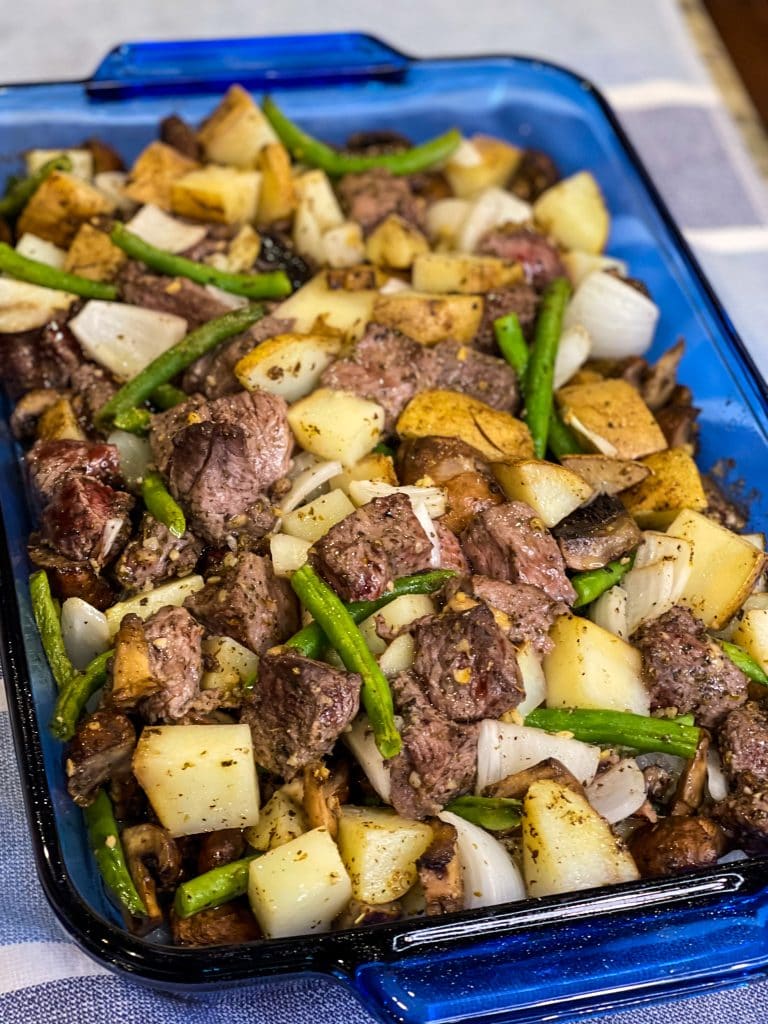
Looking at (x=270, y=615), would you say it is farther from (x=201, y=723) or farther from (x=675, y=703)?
(x=675, y=703)

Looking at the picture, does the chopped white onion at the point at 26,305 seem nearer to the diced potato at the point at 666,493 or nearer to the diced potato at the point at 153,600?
the diced potato at the point at 153,600

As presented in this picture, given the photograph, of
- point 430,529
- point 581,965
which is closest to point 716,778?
point 581,965

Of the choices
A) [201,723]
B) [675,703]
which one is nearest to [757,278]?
[675,703]

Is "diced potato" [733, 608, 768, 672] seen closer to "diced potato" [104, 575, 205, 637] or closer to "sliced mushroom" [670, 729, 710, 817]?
"sliced mushroom" [670, 729, 710, 817]

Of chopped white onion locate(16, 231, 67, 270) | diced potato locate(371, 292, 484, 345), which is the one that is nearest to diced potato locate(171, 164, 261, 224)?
chopped white onion locate(16, 231, 67, 270)

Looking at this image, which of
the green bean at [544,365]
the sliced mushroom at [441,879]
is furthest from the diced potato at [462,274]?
the sliced mushroom at [441,879]

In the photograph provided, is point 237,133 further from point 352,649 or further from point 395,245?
point 352,649

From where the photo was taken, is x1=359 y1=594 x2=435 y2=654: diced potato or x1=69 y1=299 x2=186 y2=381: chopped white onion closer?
x1=359 y1=594 x2=435 y2=654: diced potato
